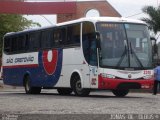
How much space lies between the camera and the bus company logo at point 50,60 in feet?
84.6

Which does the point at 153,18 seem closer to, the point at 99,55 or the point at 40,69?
the point at 40,69

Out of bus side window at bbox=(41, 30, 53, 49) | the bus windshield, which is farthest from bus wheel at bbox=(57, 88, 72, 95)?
the bus windshield

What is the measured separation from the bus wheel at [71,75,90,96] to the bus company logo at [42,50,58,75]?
5.90 ft

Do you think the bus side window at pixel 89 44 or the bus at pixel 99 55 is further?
the bus side window at pixel 89 44

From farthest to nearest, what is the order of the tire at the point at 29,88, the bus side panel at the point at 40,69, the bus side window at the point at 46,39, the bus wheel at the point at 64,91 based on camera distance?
the tire at the point at 29,88 < the bus wheel at the point at 64,91 < the bus side window at the point at 46,39 < the bus side panel at the point at 40,69

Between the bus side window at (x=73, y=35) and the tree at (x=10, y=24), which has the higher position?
the tree at (x=10, y=24)

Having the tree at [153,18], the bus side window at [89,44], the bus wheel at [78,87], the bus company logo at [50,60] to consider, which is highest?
the tree at [153,18]

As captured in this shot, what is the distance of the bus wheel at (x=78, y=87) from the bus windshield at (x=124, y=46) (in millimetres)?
1649

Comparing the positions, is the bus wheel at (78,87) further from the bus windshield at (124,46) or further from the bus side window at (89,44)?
the bus windshield at (124,46)

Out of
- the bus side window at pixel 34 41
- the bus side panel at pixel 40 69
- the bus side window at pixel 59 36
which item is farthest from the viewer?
the bus side window at pixel 34 41

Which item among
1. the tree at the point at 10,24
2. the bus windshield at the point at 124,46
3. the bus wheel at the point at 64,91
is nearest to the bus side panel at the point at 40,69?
the bus wheel at the point at 64,91

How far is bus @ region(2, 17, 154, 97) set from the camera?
22484mm

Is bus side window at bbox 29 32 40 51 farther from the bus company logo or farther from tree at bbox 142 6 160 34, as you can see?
tree at bbox 142 6 160 34

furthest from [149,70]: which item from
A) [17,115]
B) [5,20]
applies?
[5,20]
